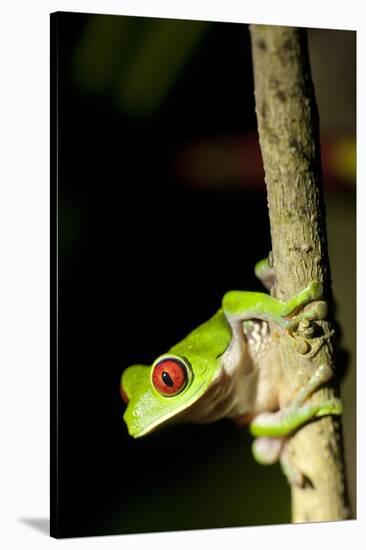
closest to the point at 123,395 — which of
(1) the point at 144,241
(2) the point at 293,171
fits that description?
(1) the point at 144,241

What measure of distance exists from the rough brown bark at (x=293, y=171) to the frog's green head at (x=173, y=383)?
0.28 metres

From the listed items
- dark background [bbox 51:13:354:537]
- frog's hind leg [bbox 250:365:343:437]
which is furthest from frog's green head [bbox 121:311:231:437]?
frog's hind leg [bbox 250:365:343:437]

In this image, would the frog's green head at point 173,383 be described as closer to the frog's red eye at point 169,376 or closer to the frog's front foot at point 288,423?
the frog's red eye at point 169,376

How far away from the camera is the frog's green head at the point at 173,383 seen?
371 centimetres

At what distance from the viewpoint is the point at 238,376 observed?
396 centimetres

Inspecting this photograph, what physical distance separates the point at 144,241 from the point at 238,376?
638 millimetres

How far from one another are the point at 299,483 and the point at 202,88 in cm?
161

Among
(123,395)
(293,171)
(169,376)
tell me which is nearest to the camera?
(293,171)

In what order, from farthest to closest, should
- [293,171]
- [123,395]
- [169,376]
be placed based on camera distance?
[123,395]
[169,376]
[293,171]

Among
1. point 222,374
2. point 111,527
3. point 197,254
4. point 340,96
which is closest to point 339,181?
point 340,96

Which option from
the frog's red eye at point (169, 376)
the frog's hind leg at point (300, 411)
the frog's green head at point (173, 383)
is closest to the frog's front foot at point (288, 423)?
the frog's hind leg at point (300, 411)

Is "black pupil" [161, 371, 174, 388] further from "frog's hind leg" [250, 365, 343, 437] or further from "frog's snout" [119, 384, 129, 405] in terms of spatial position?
"frog's hind leg" [250, 365, 343, 437]

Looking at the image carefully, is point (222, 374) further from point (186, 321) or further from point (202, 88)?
point (202, 88)

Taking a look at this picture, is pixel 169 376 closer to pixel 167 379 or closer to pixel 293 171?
pixel 167 379
